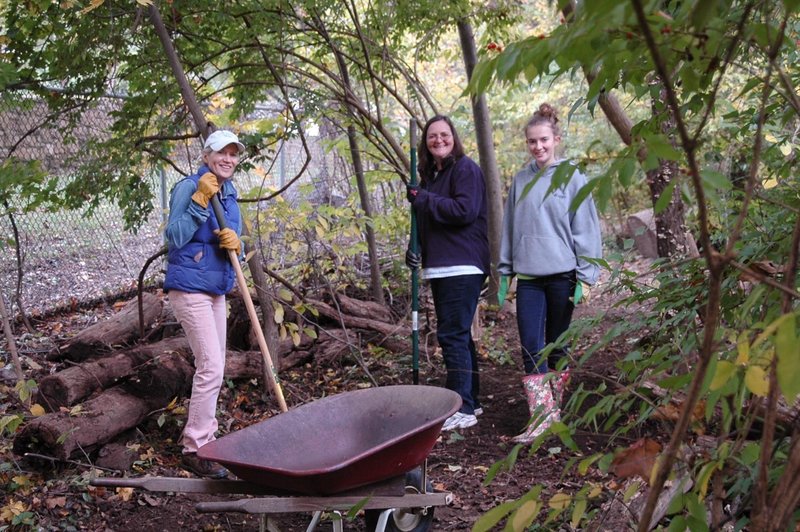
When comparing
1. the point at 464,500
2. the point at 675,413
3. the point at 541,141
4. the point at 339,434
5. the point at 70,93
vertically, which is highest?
the point at 70,93

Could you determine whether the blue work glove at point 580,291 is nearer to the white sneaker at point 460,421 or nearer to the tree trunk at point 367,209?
the white sneaker at point 460,421

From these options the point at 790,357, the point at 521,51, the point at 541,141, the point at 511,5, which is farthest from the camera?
the point at 511,5

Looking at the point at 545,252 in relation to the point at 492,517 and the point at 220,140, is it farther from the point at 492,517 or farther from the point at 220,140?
the point at 492,517

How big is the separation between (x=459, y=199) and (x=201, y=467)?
2.10 metres

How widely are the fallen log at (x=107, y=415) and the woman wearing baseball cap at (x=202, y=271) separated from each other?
437 millimetres

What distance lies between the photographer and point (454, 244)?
16.0ft

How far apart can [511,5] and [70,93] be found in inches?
142

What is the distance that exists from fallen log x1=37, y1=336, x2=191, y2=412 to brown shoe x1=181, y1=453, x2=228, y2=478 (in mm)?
737

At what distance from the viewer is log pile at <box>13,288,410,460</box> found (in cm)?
416

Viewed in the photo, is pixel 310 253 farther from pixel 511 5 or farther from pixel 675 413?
pixel 675 413

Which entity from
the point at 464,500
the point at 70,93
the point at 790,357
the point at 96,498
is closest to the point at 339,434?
the point at 464,500

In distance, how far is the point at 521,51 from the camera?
1.41 meters

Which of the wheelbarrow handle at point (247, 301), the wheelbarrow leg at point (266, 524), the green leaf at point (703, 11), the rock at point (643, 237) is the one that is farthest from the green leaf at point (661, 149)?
the rock at point (643, 237)

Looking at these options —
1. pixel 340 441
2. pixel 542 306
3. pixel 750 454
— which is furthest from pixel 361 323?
pixel 750 454
